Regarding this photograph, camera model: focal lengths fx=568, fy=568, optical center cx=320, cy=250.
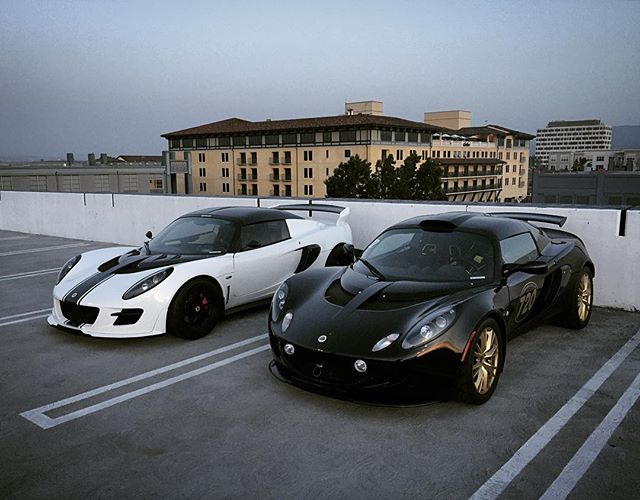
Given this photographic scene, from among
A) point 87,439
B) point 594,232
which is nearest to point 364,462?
point 87,439

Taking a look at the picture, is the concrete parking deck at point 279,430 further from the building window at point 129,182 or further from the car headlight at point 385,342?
→ the building window at point 129,182

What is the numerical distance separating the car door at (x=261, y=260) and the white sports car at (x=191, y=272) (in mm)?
12

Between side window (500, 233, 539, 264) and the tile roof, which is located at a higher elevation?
the tile roof

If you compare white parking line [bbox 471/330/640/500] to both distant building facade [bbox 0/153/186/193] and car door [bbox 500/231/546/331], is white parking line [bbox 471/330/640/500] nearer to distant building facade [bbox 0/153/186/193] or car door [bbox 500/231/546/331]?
car door [bbox 500/231/546/331]

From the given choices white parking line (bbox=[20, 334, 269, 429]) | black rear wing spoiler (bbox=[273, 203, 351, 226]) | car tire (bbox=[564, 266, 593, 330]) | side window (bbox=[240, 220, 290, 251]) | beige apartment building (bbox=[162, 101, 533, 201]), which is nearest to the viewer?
white parking line (bbox=[20, 334, 269, 429])

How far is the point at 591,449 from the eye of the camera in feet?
11.7

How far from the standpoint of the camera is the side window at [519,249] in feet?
16.3

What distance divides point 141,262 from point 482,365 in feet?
12.1

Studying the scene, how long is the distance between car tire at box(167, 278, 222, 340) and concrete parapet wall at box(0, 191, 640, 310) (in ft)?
12.5

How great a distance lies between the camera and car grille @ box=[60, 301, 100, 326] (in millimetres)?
5449

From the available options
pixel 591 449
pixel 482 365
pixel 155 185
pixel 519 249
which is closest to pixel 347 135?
pixel 155 185

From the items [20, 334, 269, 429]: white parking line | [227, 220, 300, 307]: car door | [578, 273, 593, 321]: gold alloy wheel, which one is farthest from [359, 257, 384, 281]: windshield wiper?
[578, 273, 593, 321]: gold alloy wheel

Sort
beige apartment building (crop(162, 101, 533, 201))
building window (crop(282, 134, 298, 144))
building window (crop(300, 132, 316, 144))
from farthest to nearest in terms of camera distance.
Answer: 1. building window (crop(282, 134, 298, 144))
2. building window (crop(300, 132, 316, 144))
3. beige apartment building (crop(162, 101, 533, 201))

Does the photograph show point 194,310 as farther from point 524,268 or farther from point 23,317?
point 524,268
